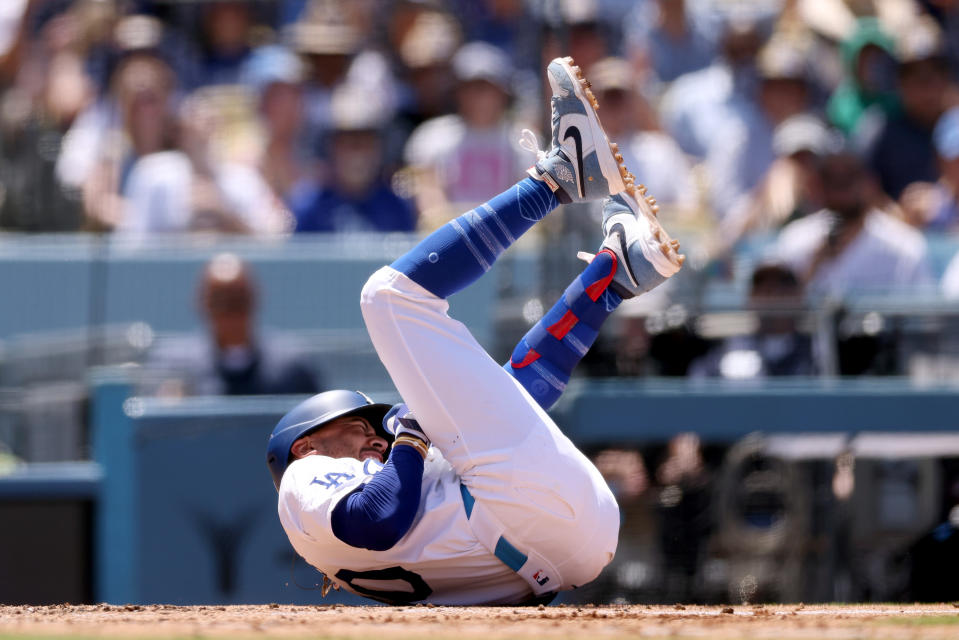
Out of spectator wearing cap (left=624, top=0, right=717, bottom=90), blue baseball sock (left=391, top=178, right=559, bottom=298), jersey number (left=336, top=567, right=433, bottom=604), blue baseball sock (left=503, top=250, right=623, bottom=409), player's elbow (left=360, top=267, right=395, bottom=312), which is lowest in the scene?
jersey number (left=336, top=567, right=433, bottom=604)

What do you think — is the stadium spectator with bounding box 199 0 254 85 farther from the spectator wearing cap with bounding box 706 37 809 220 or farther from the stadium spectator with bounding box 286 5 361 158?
the spectator wearing cap with bounding box 706 37 809 220

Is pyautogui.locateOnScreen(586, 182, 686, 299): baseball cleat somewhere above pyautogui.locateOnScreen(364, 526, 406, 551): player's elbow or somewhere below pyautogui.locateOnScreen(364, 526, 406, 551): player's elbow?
above

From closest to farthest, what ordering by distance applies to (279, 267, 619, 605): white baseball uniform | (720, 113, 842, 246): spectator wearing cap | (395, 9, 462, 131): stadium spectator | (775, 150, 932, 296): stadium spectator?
(279, 267, 619, 605): white baseball uniform → (775, 150, 932, 296): stadium spectator → (720, 113, 842, 246): spectator wearing cap → (395, 9, 462, 131): stadium spectator

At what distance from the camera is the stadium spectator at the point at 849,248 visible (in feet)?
24.0

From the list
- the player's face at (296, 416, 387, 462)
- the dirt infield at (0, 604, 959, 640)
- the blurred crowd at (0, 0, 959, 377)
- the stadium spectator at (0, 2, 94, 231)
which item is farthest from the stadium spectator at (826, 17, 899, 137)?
the player's face at (296, 416, 387, 462)

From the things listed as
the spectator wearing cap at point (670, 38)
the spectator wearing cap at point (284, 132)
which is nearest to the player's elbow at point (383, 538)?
the spectator wearing cap at point (284, 132)

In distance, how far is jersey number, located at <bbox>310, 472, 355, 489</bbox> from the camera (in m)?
4.15

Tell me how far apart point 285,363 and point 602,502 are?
9.54 feet

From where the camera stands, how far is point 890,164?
840cm

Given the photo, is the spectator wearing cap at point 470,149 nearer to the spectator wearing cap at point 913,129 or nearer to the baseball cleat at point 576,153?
the spectator wearing cap at point 913,129

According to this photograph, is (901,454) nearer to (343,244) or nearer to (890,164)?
(890,164)

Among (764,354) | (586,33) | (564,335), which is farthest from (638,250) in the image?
(586,33)

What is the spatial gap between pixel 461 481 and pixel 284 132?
4.67 meters

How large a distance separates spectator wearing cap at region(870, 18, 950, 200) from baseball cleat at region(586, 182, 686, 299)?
4.13 meters
